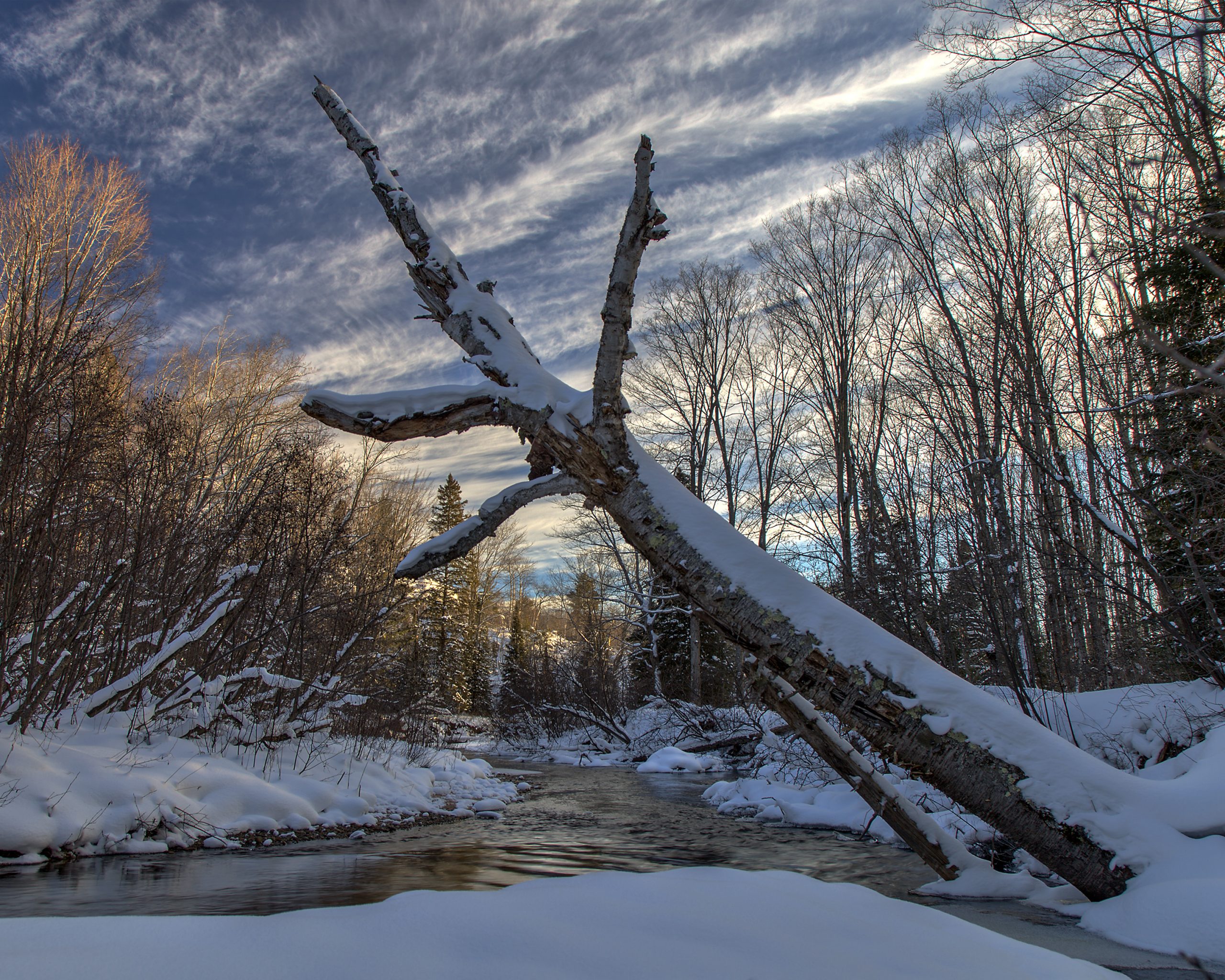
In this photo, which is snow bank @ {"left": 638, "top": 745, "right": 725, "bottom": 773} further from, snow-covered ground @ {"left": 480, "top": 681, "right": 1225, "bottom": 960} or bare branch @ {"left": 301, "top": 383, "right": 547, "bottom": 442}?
bare branch @ {"left": 301, "top": 383, "right": 547, "bottom": 442}

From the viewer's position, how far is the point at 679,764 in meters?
12.9

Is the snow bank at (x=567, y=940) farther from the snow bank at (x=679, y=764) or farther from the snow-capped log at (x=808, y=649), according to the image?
the snow bank at (x=679, y=764)

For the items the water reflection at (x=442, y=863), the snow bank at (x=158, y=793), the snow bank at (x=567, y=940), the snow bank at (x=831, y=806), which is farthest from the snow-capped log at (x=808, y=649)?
the snow bank at (x=158, y=793)

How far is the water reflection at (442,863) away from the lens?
3.59 meters

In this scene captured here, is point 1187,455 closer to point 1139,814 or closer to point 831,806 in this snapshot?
point 1139,814

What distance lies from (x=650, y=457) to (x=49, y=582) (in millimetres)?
5153

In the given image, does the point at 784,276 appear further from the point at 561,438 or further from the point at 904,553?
the point at 561,438

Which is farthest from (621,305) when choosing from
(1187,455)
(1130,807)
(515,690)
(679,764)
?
(515,690)

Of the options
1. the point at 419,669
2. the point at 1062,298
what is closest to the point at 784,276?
the point at 1062,298

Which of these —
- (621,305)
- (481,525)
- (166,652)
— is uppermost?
(621,305)

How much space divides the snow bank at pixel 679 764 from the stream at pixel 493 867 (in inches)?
189

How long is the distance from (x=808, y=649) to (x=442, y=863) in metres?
3.42

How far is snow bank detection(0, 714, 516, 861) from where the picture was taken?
4.55m

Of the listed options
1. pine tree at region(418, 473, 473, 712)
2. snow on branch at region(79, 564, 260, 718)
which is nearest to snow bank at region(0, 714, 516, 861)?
snow on branch at region(79, 564, 260, 718)
